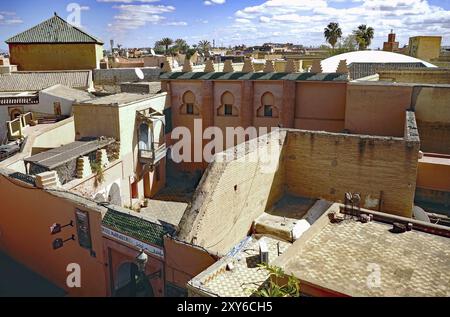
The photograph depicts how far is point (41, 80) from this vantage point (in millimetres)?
31469

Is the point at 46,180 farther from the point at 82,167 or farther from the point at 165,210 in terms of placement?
the point at 165,210

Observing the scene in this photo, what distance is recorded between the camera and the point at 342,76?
2059cm

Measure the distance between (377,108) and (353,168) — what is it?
6.96 meters

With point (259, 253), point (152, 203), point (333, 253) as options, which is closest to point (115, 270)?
point (259, 253)

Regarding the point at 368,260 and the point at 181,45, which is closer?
the point at 368,260

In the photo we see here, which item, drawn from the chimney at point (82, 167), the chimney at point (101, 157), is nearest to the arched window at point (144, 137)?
the chimney at point (101, 157)

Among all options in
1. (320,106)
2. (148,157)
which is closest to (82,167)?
(148,157)

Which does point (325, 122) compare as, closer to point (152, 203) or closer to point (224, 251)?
point (152, 203)

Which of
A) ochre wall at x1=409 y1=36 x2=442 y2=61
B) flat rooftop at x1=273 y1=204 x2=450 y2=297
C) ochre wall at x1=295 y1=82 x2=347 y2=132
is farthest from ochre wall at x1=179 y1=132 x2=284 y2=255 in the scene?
ochre wall at x1=409 y1=36 x2=442 y2=61

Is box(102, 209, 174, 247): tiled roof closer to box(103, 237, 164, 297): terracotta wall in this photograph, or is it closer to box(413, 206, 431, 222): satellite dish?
box(103, 237, 164, 297): terracotta wall

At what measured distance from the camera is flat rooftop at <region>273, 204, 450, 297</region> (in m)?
6.72

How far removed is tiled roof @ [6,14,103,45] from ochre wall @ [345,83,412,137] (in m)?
26.5

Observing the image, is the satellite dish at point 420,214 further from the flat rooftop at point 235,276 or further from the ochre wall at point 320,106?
the ochre wall at point 320,106

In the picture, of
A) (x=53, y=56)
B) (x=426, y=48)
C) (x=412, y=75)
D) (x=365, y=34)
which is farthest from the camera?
(x=365, y=34)
